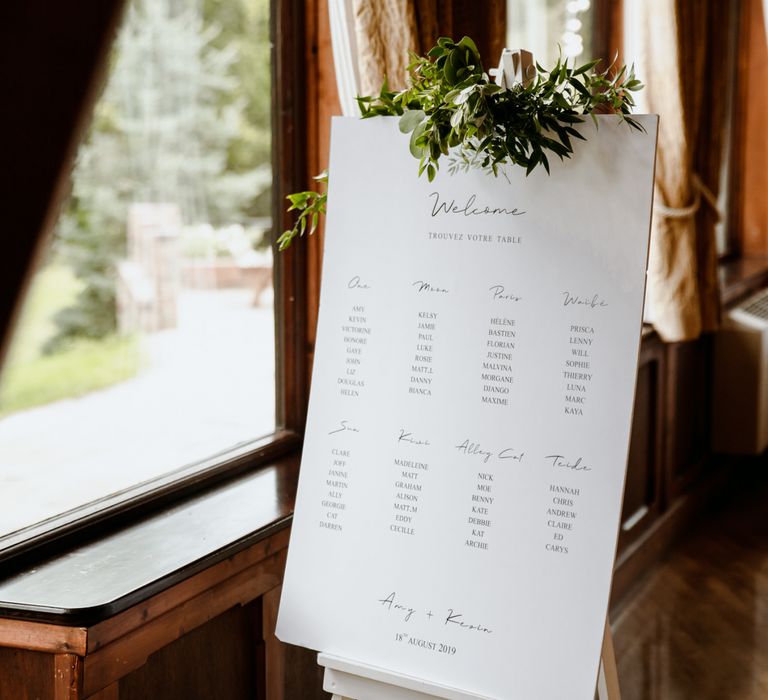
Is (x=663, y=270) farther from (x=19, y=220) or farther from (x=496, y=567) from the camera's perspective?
(x=19, y=220)

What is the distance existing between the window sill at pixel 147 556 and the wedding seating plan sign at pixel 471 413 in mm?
209

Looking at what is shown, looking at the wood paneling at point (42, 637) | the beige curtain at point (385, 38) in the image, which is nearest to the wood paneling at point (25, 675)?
the wood paneling at point (42, 637)

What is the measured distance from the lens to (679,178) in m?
3.20

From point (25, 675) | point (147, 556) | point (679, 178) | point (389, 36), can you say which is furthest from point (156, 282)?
point (679, 178)

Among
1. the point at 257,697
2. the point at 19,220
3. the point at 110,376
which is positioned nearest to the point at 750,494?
the point at 257,697

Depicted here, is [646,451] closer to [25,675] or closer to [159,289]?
[159,289]

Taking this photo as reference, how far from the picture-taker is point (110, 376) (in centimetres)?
181

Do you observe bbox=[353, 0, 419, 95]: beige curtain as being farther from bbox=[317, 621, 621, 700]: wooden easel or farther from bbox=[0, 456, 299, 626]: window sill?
bbox=[317, 621, 621, 700]: wooden easel

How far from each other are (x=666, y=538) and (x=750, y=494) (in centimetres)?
101

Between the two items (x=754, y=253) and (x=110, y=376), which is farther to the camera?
(x=754, y=253)

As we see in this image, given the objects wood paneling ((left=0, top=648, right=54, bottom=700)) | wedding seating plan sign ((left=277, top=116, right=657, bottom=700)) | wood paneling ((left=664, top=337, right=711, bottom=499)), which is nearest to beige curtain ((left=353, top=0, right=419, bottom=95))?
wedding seating plan sign ((left=277, top=116, right=657, bottom=700))

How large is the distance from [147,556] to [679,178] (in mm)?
2367

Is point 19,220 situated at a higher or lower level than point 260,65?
lower

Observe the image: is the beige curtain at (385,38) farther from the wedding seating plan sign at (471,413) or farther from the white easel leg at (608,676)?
the white easel leg at (608,676)
